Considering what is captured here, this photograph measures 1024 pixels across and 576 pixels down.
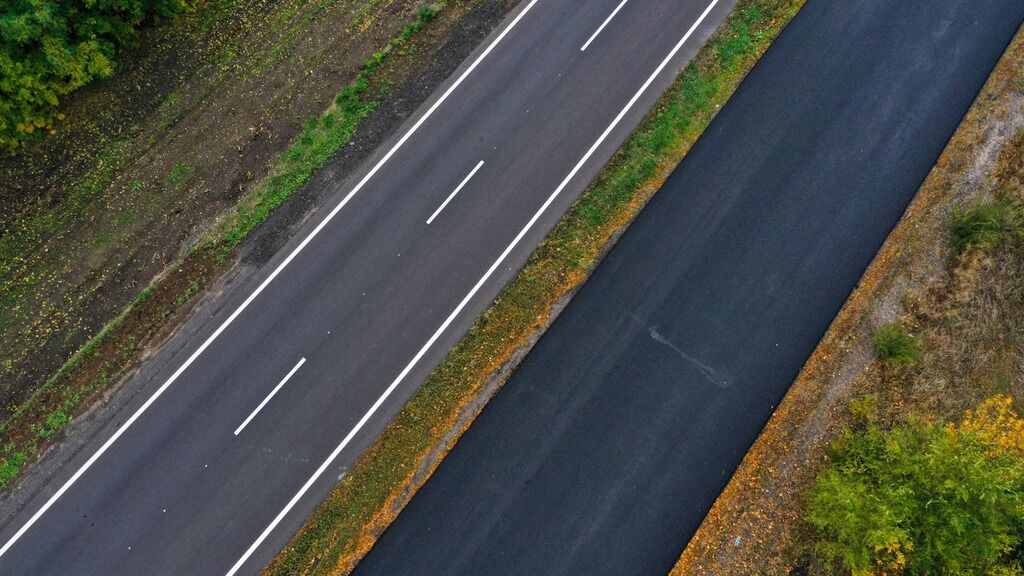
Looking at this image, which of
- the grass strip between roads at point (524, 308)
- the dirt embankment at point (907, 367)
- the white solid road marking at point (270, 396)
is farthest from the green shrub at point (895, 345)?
the white solid road marking at point (270, 396)

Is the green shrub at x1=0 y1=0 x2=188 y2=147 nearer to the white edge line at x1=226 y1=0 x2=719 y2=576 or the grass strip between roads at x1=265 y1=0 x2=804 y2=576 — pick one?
the white edge line at x1=226 y1=0 x2=719 y2=576

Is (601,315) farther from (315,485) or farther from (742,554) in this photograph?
(315,485)

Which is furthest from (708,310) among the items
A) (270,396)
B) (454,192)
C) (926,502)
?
(270,396)

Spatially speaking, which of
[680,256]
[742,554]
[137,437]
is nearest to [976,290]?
[680,256]

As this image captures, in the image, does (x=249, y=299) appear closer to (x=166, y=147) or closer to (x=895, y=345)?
(x=166, y=147)

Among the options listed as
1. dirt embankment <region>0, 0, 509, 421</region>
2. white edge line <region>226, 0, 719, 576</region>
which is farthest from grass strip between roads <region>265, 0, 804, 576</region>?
dirt embankment <region>0, 0, 509, 421</region>

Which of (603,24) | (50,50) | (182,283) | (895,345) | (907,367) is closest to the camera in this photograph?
(895,345)

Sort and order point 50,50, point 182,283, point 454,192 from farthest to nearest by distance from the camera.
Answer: point 454,192 < point 50,50 < point 182,283
